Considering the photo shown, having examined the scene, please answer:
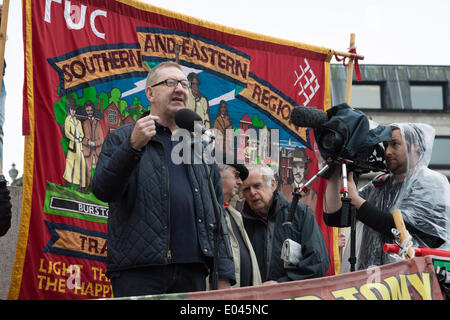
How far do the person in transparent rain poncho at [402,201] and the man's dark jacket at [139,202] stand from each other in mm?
920

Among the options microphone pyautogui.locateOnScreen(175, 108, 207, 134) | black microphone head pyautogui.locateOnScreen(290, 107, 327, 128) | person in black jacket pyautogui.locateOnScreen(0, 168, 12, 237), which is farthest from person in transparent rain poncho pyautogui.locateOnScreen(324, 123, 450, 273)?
person in black jacket pyautogui.locateOnScreen(0, 168, 12, 237)

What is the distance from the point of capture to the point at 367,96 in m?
34.9

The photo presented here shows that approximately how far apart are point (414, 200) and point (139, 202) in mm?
1757

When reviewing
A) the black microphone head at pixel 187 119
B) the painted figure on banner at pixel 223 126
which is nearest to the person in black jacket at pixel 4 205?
the black microphone head at pixel 187 119

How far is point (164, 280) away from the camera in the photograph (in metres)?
3.29

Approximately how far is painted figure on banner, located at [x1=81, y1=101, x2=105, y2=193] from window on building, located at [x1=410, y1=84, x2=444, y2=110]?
31.8m

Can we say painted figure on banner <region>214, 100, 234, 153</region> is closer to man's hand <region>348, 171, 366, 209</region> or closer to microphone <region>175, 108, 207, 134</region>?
man's hand <region>348, 171, 366, 209</region>

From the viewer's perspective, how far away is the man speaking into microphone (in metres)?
3.22

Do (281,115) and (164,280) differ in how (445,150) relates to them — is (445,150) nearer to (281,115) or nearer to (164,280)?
(281,115)

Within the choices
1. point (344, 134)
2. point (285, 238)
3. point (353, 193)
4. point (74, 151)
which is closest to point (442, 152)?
point (74, 151)

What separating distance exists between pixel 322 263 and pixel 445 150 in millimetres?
32347

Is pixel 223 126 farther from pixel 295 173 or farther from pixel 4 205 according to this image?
pixel 4 205

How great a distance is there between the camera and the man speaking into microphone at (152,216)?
3217 millimetres
